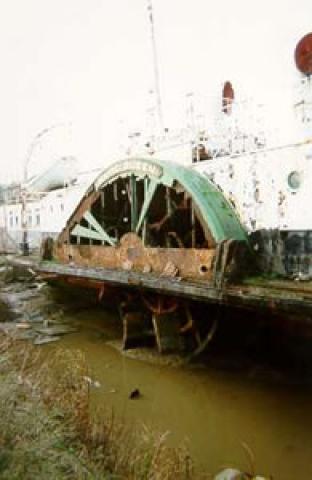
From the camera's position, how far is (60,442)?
12.0ft

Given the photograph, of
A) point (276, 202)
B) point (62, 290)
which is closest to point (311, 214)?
point (276, 202)

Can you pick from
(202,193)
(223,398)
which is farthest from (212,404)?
(202,193)

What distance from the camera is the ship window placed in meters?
7.98

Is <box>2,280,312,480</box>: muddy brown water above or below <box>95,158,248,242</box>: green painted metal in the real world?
below

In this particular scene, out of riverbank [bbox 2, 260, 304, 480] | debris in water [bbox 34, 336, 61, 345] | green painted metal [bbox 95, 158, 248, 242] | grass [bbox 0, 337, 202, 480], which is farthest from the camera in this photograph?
debris in water [bbox 34, 336, 61, 345]

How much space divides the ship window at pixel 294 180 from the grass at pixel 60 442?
198 inches

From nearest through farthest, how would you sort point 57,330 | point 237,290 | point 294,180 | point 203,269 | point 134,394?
point 237,290 < point 134,394 < point 203,269 < point 294,180 < point 57,330

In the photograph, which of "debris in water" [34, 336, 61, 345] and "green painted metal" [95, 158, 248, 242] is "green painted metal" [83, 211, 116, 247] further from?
"debris in water" [34, 336, 61, 345]

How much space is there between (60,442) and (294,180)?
5.99m

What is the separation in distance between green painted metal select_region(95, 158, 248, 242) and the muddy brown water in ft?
8.13

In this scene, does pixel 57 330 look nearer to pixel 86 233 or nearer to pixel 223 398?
pixel 86 233

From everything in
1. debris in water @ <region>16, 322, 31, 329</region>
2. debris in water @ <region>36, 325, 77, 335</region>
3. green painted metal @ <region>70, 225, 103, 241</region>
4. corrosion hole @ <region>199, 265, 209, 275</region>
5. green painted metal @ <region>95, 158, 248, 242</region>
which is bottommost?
debris in water @ <region>36, 325, 77, 335</region>

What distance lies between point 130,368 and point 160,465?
485cm

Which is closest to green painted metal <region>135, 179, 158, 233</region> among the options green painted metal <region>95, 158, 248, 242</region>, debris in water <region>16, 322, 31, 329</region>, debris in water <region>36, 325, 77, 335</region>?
green painted metal <region>95, 158, 248, 242</region>
